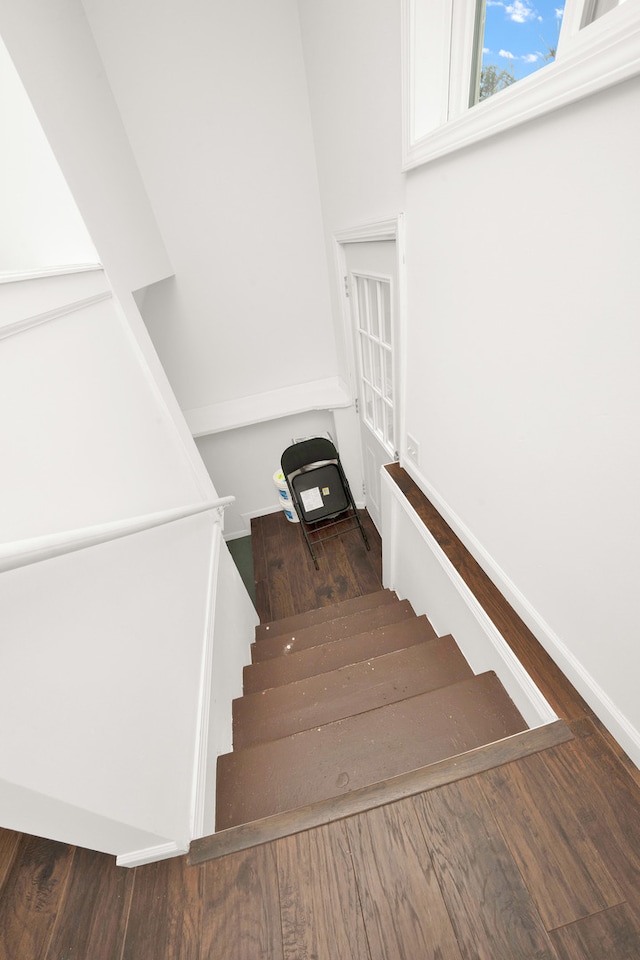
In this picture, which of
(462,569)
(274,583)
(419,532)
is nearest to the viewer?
(462,569)

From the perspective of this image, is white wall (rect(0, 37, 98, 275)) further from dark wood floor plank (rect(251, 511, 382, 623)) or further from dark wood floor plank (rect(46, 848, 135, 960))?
dark wood floor plank (rect(251, 511, 382, 623))

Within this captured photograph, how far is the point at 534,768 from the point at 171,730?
104 centimetres

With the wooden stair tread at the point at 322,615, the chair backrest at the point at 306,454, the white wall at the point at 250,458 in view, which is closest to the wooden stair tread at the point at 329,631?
the wooden stair tread at the point at 322,615

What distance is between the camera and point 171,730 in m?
1.17

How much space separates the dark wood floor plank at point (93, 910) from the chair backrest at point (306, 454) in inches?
93.0

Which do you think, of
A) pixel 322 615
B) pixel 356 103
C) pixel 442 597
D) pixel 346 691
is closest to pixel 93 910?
pixel 346 691

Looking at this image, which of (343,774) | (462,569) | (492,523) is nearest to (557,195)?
(492,523)

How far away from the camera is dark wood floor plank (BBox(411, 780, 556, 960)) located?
0.86 m

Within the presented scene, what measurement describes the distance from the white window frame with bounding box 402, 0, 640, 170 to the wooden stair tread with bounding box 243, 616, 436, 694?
196cm

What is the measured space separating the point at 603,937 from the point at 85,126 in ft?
10.6

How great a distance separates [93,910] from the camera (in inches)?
39.9

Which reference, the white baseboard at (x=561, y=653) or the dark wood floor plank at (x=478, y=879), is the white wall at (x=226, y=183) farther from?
the dark wood floor plank at (x=478, y=879)

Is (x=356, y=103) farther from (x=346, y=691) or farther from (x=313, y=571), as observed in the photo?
(x=313, y=571)

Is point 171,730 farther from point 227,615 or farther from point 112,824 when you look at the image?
point 227,615
